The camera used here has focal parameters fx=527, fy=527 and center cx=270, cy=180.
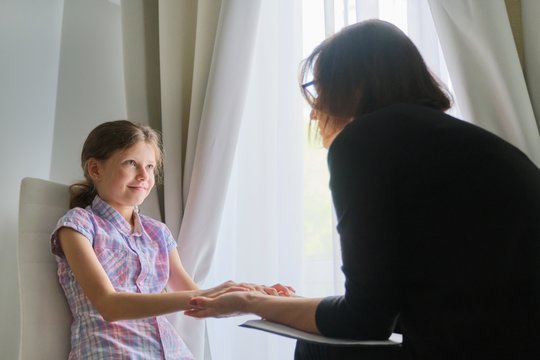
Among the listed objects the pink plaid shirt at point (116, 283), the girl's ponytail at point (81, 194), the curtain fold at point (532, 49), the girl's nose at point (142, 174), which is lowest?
the pink plaid shirt at point (116, 283)

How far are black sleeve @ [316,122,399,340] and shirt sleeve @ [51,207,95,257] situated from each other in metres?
0.69

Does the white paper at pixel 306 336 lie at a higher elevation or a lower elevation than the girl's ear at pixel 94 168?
lower

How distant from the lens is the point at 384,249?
0.84 meters

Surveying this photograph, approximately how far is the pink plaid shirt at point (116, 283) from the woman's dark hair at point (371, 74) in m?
0.67

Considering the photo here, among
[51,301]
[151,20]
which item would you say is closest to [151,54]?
[151,20]

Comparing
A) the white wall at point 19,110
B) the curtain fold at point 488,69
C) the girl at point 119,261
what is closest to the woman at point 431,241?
the girl at point 119,261

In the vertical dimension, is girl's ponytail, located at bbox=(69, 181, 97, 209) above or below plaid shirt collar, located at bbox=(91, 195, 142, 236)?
above

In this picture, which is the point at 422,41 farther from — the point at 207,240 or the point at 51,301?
the point at 51,301

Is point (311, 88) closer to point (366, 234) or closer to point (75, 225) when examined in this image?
point (366, 234)

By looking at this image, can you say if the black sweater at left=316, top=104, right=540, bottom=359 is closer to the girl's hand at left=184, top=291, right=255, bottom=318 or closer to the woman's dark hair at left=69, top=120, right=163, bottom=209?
the girl's hand at left=184, top=291, right=255, bottom=318

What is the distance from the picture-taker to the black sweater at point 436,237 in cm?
78

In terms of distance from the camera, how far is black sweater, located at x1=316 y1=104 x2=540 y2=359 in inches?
30.6

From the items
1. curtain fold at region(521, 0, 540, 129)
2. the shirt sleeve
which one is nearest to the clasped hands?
the shirt sleeve

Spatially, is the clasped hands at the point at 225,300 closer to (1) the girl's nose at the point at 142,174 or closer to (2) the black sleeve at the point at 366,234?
(2) the black sleeve at the point at 366,234
